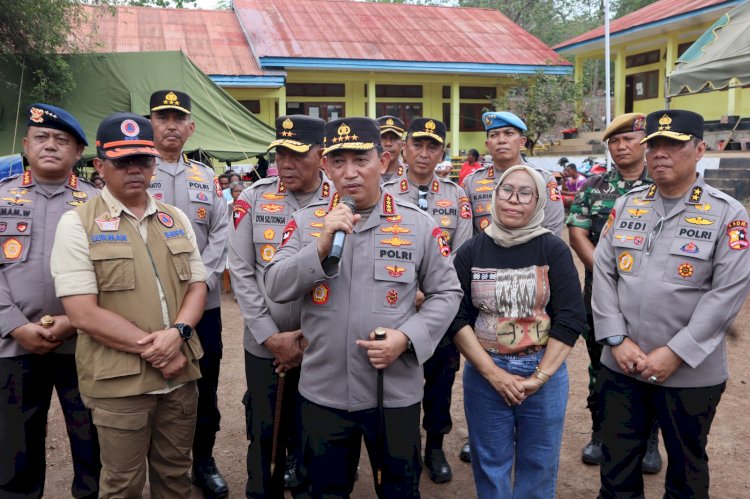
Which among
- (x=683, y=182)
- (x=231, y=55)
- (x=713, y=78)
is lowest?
(x=683, y=182)

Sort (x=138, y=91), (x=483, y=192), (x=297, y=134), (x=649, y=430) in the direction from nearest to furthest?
(x=649, y=430) → (x=297, y=134) → (x=483, y=192) → (x=138, y=91)

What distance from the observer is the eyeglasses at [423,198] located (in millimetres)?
4062

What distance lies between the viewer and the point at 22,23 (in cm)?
934

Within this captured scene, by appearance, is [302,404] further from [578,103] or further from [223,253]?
[578,103]

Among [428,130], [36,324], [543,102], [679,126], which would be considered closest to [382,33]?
[543,102]

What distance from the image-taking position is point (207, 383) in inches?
144

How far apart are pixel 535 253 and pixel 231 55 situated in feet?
55.8

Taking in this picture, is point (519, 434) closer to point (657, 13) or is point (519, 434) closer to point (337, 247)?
point (337, 247)

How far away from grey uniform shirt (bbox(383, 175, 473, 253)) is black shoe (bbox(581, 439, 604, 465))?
64.6 inches

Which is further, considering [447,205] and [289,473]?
[447,205]

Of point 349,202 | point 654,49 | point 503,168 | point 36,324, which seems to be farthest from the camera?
point 654,49

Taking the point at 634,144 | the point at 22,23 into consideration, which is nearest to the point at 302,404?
the point at 634,144

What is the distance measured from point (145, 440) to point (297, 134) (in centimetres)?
171

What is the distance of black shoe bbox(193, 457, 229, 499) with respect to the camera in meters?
3.62
